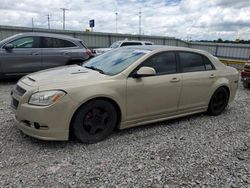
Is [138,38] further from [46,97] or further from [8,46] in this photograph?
[46,97]

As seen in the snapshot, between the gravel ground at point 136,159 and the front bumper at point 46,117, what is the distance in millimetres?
250

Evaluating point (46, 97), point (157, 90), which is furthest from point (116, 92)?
point (46, 97)

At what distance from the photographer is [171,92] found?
4.44 meters

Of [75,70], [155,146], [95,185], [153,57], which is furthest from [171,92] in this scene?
[95,185]

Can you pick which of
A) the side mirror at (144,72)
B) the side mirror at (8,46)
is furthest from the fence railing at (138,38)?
the side mirror at (144,72)

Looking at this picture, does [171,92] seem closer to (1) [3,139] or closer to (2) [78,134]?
(2) [78,134]

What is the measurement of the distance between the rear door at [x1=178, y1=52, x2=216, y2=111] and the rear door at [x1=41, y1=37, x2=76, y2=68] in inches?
205

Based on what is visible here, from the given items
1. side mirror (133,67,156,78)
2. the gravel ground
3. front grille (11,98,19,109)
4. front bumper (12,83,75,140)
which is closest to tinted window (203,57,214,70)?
the gravel ground

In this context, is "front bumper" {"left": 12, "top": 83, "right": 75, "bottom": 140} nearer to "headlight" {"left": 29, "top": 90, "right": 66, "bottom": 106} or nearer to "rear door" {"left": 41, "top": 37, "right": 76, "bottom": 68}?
"headlight" {"left": 29, "top": 90, "right": 66, "bottom": 106}

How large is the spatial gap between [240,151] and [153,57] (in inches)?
81.0

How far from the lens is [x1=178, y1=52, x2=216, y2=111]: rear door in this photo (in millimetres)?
4684

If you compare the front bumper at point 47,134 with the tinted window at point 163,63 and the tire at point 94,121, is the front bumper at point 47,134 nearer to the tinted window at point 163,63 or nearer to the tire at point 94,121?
the tire at point 94,121

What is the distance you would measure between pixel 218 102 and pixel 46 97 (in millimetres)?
3839

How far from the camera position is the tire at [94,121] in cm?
353
